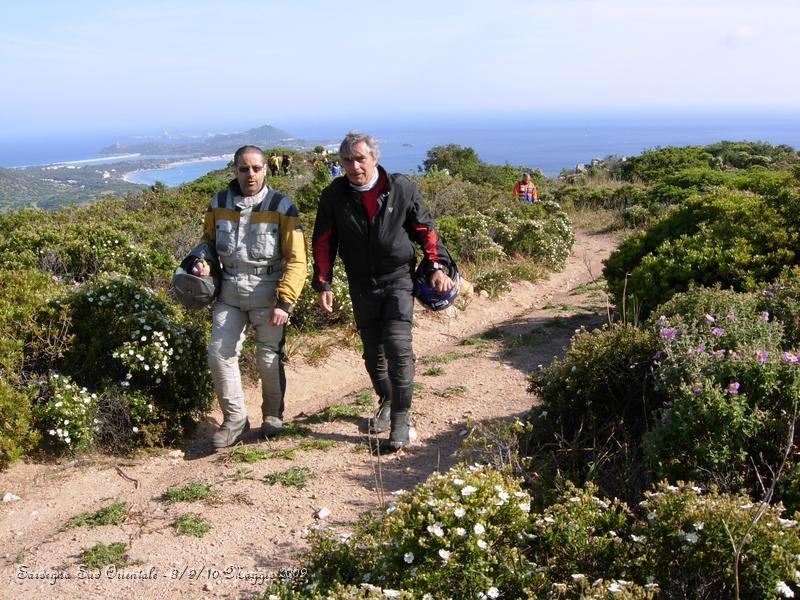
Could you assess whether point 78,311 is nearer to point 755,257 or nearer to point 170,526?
point 170,526

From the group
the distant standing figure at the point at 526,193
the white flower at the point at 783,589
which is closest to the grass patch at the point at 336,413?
the white flower at the point at 783,589

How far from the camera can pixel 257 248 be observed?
4.52 meters

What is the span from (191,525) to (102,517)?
1.86 ft

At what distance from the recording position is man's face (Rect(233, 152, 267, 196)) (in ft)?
14.5

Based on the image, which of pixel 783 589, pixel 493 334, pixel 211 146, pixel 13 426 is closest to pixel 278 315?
pixel 13 426

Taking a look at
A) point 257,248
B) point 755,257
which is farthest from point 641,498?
point 755,257

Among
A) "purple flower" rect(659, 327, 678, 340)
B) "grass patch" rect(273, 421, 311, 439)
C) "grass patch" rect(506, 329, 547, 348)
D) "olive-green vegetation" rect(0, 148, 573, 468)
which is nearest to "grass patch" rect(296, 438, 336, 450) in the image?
"grass patch" rect(273, 421, 311, 439)

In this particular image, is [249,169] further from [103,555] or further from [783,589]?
[783,589]

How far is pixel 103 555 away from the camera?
11.2ft

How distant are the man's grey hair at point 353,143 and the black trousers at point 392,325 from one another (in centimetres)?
86

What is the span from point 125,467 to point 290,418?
1.42 metres

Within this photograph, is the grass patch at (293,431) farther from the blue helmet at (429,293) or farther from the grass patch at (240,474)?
the blue helmet at (429,293)

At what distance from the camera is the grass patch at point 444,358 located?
691cm

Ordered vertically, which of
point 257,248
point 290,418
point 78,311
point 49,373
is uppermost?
point 257,248
